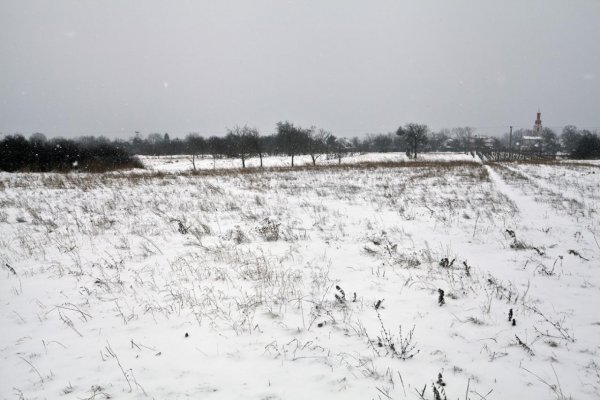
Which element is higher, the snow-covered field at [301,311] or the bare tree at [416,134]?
the bare tree at [416,134]

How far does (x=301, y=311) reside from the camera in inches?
144

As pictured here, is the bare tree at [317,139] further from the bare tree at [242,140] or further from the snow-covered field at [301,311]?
the snow-covered field at [301,311]

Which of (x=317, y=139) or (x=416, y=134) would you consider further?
(x=416, y=134)

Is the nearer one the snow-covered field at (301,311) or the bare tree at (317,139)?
the snow-covered field at (301,311)

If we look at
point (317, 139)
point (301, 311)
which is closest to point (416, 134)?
point (317, 139)

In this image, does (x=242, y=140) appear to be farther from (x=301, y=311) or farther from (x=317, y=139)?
(x=301, y=311)

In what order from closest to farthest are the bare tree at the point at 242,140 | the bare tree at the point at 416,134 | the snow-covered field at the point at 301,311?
the snow-covered field at the point at 301,311 → the bare tree at the point at 242,140 → the bare tree at the point at 416,134

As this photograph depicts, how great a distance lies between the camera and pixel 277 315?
11.7ft

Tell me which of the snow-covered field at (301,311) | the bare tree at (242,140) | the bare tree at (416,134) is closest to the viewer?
the snow-covered field at (301,311)

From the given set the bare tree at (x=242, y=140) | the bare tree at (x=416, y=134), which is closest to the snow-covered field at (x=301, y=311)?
the bare tree at (x=242, y=140)

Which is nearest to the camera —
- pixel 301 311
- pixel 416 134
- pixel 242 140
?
pixel 301 311

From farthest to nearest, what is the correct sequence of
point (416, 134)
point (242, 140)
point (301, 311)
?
point (416, 134) → point (242, 140) → point (301, 311)

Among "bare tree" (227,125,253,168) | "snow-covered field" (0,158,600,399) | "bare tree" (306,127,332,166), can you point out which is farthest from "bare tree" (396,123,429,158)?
"snow-covered field" (0,158,600,399)

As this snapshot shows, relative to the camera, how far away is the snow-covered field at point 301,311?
8.43 ft
